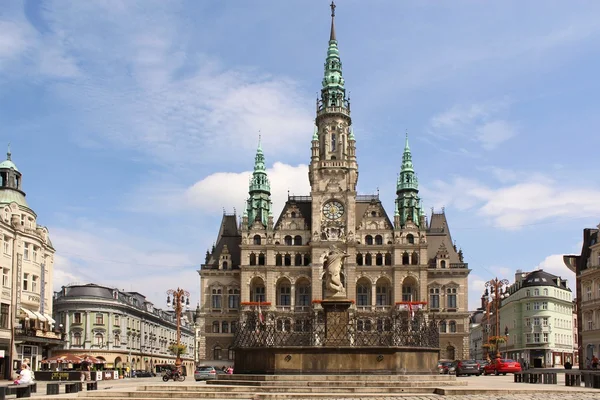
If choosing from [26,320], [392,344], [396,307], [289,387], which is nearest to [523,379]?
[392,344]

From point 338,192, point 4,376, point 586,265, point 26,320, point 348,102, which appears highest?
point 348,102

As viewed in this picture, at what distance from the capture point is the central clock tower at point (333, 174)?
358ft

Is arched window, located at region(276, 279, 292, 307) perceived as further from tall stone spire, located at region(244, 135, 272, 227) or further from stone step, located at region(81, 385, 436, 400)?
stone step, located at region(81, 385, 436, 400)

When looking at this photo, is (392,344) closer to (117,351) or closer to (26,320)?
(26,320)

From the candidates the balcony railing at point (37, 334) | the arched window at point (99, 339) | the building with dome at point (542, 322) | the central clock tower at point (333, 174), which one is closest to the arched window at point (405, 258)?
the central clock tower at point (333, 174)

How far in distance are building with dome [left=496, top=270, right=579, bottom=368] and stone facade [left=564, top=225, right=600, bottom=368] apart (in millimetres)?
30246

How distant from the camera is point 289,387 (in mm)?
32812

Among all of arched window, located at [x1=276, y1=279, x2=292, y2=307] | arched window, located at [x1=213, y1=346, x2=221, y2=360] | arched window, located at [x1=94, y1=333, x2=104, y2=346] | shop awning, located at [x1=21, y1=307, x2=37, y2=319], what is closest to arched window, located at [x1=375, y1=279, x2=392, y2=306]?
arched window, located at [x1=276, y1=279, x2=292, y2=307]

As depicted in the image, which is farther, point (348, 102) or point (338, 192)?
point (348, 102)

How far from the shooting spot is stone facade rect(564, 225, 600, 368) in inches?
2918

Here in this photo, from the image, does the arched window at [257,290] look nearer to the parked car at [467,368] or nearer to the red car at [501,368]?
the red car at [501,368]

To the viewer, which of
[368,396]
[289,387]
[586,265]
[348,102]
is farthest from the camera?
[348,102]

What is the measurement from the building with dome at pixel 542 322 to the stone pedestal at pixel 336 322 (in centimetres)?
7824

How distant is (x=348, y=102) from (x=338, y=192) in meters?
15.3
